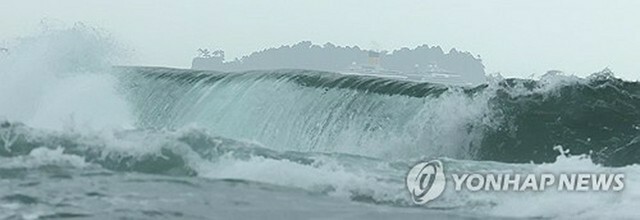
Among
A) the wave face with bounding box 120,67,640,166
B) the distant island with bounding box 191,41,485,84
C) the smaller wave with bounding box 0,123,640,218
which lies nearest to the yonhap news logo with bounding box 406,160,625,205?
the smaller wave with bounding box 0,123,640,218

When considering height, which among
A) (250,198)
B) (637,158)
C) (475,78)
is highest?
(475,78)

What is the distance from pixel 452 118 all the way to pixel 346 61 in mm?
61133

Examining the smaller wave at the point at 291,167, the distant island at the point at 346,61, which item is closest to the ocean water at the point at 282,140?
the smaller wave at the point at 291,167

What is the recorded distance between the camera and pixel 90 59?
23.8 meters

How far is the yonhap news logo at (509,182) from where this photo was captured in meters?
7.59

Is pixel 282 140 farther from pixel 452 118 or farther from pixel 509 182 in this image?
pixel 509 182

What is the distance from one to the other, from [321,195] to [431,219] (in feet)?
4.36

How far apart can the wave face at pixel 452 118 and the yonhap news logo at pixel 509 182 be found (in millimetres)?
3341

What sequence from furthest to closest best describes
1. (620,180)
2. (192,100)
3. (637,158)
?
(192,100), (637,158), (620,180)

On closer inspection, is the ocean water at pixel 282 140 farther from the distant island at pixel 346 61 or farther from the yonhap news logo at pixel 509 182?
the distant island at pixel 346 61

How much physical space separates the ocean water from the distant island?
128 feet

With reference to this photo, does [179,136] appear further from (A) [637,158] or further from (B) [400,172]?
(A) [637,158]

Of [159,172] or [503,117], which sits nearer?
[159,172]

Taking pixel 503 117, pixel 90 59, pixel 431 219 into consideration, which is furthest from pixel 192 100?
pixel 431 219
